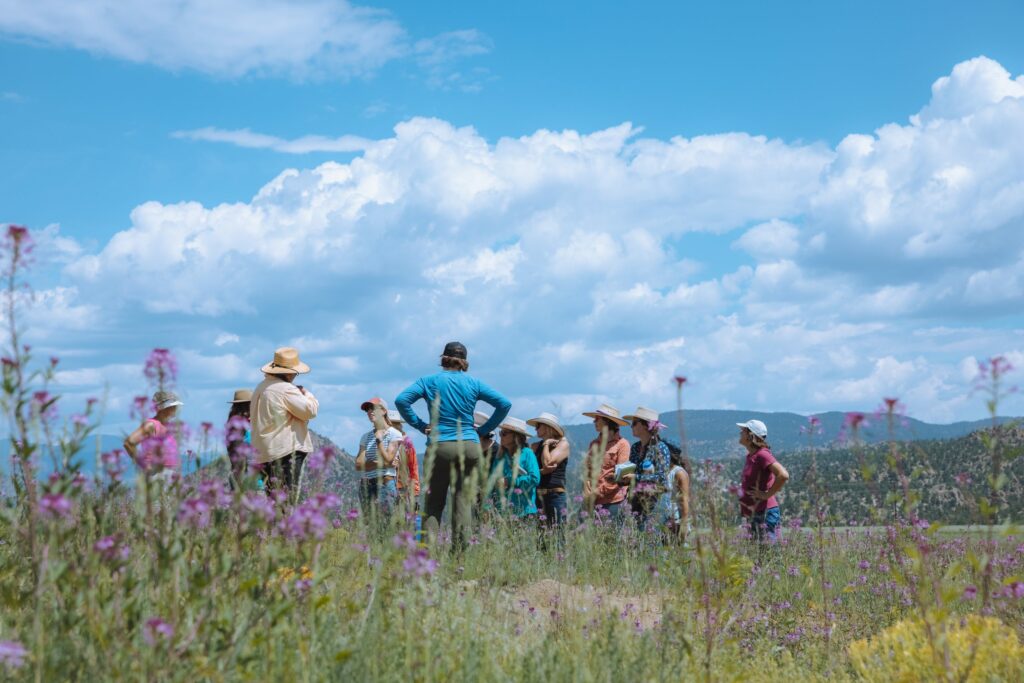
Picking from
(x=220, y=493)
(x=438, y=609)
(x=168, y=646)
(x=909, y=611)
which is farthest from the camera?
(x=909, y=611)

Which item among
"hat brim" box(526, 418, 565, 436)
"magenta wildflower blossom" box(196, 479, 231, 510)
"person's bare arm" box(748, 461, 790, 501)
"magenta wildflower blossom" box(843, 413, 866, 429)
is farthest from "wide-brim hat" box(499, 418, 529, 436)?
"magenta wildflower blossom" box(196, 479, 231, 510)

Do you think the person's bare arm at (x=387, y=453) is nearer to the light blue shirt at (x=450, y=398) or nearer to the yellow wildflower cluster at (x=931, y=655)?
the light blue shirt at (x=450, y=398)

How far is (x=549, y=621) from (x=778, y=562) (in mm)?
3245

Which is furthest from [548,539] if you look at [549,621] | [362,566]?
[362,566]

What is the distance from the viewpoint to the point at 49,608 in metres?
3.97

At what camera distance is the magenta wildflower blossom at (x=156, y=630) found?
2.83 meters

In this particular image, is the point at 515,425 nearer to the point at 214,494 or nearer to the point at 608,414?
the point at 608,414

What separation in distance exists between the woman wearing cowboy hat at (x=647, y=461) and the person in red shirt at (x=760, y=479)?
0.73 metres

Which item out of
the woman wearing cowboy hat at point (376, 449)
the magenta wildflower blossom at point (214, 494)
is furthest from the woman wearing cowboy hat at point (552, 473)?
the magenta wildflower blossom at point (214, 494)

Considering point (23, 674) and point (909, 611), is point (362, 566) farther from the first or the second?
point (909, 611)

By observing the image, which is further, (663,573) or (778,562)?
(778,562)

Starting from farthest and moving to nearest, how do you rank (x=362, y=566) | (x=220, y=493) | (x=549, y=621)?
(x=549, y=621) → (x=362, y=566) → (x=220, y=493)

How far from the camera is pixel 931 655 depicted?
457cm

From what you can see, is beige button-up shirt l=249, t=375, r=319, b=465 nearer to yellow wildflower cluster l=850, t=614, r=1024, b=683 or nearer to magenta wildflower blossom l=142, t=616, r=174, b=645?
yellow wildflower cluster l=850, t=614, r=1024, b=683
